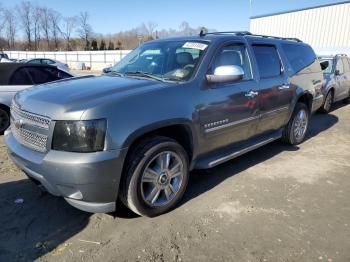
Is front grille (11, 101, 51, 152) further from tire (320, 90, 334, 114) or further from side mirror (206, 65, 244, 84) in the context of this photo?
tire (320, 90, 334, 114)

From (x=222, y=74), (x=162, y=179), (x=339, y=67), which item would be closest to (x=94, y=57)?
(x=339, y=67)

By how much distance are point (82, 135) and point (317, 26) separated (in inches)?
1198

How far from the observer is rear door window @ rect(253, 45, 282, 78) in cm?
489

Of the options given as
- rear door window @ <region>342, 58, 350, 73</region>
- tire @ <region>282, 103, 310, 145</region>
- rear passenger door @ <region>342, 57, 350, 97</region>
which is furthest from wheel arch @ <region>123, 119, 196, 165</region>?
rear door window @ <region>342, 58, 350, 73</region>

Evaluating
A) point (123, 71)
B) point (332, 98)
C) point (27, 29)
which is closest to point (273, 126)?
point (123, 71)

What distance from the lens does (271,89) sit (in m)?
4.97

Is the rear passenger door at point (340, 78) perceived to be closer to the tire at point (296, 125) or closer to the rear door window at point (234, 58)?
the tire at point (296, 125)

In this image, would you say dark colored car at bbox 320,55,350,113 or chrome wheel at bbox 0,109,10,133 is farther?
dark colored car at bbox 320,55,350,113

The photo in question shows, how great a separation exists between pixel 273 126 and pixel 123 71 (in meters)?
2.54

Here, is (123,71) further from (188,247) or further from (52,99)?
(188,247)

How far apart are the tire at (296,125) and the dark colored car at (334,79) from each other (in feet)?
11.6

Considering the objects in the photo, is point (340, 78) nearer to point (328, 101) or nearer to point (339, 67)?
point (339, 67)

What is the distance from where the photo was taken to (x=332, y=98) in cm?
1000

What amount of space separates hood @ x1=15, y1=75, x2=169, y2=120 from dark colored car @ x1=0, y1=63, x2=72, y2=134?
3.59 m
